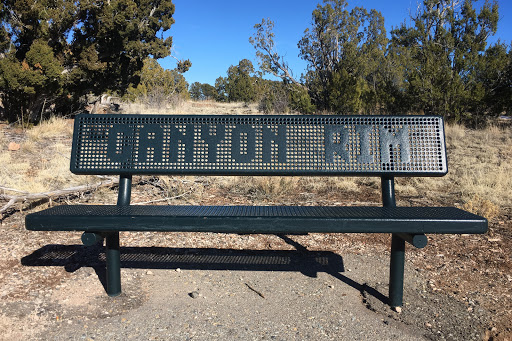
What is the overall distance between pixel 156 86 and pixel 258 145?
63.2ft

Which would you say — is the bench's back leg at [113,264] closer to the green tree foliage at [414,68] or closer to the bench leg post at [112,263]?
the bench leg post at [112,263]

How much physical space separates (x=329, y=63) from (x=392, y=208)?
13.4 metres

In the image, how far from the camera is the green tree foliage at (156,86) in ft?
58.6

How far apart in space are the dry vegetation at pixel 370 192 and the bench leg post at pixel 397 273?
0.46 m

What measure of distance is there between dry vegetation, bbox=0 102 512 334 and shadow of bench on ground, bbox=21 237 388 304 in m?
0.48

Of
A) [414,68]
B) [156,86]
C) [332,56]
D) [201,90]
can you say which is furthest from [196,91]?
[414,68]

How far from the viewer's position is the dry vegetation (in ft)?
10.6

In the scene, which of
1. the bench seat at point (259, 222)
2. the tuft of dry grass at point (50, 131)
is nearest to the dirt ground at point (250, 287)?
the bench seat at point (259, 222)

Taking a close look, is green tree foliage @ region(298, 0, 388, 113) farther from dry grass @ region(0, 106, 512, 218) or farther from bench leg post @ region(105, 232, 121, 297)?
bench leg post @ region(105, 232, 121, 297)

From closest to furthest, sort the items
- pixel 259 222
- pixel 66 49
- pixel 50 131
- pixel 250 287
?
1. pixel 259 222
2. pixel 250 287
3. pixel 50 131
4. pixel 66 49

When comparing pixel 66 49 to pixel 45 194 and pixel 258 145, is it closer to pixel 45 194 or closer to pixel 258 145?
pixel 45 194

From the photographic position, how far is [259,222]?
2.29m

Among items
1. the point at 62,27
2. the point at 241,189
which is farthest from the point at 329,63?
the point at 241,189

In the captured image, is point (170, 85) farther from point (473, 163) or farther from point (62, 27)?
point (473, 163)
